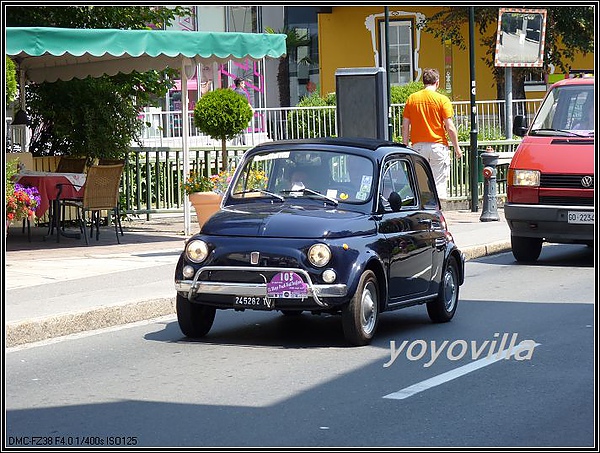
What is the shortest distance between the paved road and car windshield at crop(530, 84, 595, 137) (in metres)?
4.23

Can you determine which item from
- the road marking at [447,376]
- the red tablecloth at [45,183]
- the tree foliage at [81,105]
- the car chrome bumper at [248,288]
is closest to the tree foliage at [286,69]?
the tree foliage at [81,105]

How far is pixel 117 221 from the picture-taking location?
1798cm

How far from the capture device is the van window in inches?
615

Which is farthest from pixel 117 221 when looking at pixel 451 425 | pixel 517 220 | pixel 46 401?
pixel 451 425

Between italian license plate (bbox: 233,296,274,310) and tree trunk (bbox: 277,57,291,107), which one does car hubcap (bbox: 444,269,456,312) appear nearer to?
italian license plate (bbox: 233,296,274,310)

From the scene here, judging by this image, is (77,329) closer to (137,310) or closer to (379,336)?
(137,310)

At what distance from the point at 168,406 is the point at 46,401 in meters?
0.80

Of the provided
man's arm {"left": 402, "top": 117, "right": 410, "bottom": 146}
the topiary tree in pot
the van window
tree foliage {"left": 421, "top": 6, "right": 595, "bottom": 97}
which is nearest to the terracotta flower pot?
man's arm {"left": 402, "top": 117, "right": 410, "bottom": 146}

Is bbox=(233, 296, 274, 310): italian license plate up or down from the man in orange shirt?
down

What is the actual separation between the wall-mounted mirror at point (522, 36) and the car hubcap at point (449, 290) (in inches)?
428

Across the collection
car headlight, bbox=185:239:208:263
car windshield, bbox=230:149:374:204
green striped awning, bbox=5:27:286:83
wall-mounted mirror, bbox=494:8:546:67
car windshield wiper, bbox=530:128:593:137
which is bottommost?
car headlight, bbox=185:239:208:263

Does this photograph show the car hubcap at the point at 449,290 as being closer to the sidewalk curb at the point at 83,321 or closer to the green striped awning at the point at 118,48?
the sidewalk curb at the point at 83,321

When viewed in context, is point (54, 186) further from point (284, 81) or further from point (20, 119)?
point (284, 81)

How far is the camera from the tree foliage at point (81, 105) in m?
19.8
